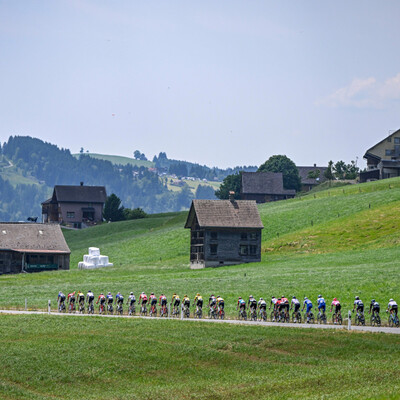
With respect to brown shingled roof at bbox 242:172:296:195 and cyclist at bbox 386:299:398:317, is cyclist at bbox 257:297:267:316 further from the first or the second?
brown shingled roof at bbox 242:172:296:195

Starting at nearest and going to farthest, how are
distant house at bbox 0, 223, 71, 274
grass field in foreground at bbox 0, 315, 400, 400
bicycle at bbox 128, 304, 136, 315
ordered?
grass field in foreground at bbox 0, 315, 400, 400 → bicycle at bbox 128, 304, 136, 315 → distant house at bbox 0, 223, 71, 274

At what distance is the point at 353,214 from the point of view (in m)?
107

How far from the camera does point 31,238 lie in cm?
10031

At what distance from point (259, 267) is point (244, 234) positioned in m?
12.4

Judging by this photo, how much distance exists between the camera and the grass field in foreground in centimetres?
2909

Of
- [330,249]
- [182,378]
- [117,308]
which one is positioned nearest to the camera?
[182,378]

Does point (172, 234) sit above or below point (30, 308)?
above

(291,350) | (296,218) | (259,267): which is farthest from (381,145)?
(291,350)

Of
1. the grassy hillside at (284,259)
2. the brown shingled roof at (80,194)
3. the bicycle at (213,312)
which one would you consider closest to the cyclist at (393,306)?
the grassy hillside at (284,259)

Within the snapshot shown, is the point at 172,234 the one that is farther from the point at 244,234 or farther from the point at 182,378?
the point at 182,378

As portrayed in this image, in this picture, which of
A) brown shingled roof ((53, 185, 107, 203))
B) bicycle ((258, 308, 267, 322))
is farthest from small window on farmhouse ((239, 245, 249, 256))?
brown shingled roof ((53, 185, 107, 203))

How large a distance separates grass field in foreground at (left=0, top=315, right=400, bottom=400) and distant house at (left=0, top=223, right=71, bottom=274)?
5504 cm

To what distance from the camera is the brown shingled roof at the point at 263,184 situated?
17762cm

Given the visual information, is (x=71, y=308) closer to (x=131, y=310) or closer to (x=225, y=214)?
(x=131, y=310)
